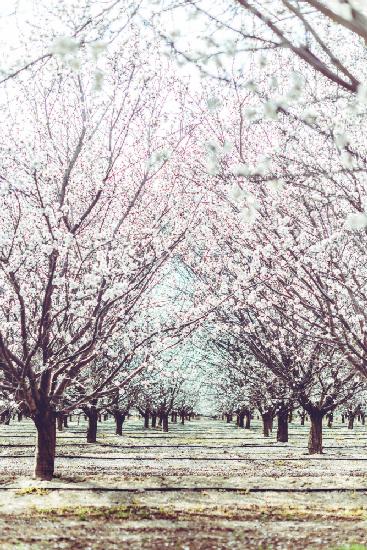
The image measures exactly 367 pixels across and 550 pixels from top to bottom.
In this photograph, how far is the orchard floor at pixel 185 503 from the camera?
10359 millimetres

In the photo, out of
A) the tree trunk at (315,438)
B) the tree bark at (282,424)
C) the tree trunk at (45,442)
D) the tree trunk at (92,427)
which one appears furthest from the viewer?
the tree trunk at (92,427)

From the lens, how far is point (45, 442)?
16.6 meters

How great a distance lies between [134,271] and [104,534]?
7103 mm

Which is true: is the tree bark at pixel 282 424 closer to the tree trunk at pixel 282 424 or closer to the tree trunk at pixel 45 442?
the tree trunk at pixel 282 424

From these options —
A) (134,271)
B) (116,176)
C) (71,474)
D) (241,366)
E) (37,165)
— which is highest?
(116,176)

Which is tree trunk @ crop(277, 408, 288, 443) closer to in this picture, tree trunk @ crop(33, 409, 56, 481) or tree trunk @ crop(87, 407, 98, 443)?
tree trunk @ crop(87, 407, 98, 443)

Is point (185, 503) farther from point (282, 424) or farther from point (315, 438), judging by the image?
point (282, 424)

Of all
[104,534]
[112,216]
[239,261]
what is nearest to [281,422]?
[239,261]

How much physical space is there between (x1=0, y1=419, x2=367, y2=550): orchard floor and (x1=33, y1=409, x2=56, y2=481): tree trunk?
32 centimetres

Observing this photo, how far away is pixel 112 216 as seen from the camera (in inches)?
733

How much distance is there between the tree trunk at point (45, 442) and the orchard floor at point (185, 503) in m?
0.32

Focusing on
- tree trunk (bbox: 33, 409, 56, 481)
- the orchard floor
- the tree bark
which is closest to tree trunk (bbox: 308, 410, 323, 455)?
the orchard floor

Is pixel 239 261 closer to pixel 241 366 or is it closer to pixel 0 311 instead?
pixel 0 311

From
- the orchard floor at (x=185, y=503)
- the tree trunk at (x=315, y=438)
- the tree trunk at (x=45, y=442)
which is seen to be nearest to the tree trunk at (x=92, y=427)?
the orchard floor at (x=185, y=503)
